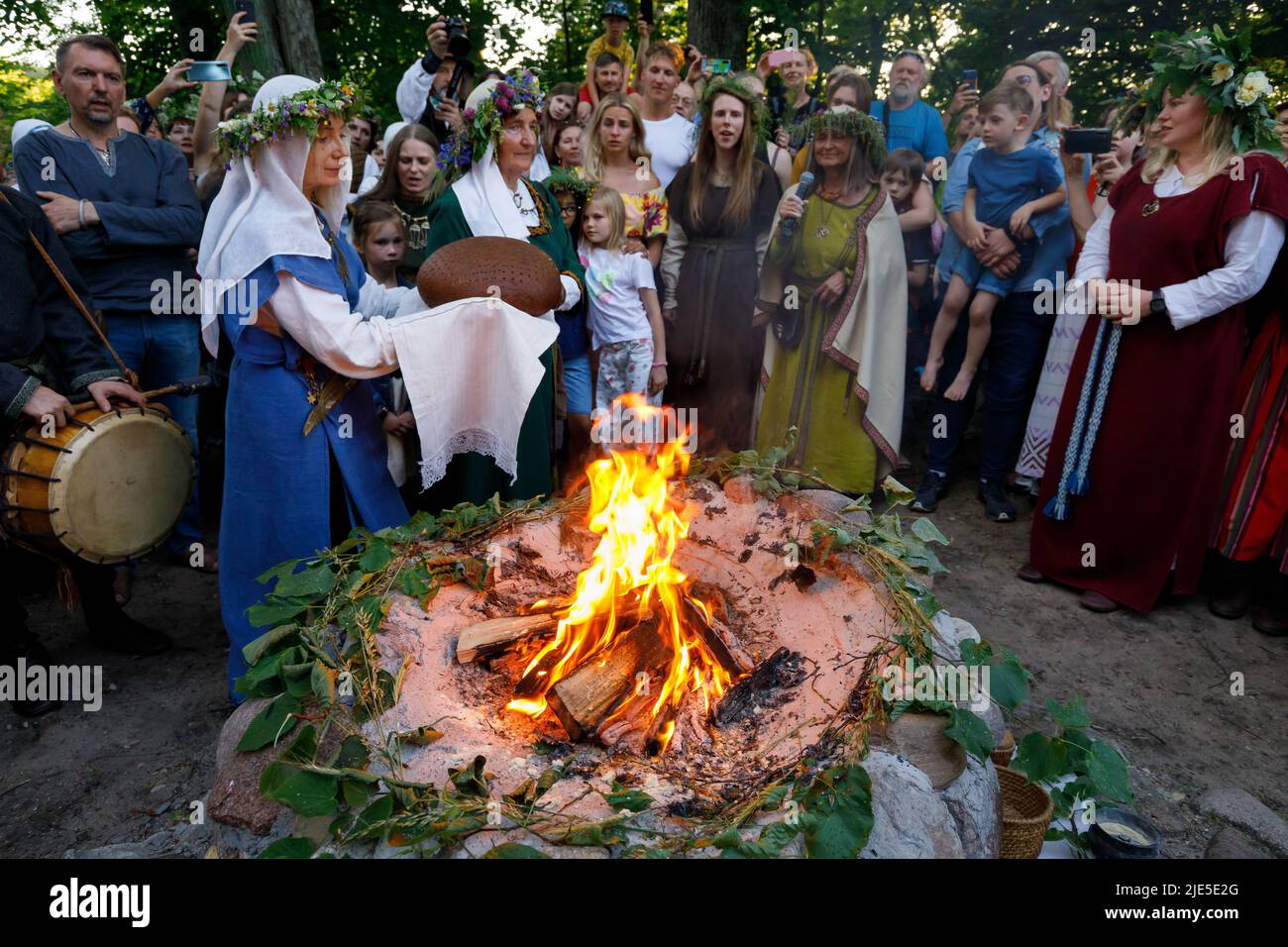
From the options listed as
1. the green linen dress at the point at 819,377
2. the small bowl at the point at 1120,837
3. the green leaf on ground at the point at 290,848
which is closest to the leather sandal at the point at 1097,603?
the green linen dress at the point at 819,377

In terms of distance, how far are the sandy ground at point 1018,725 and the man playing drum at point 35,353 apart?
1.42ft

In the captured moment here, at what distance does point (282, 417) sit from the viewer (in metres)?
3.25

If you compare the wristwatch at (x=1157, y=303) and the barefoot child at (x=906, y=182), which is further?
the barefoot child at (x=906, y=182)

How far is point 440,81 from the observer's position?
20.7ft

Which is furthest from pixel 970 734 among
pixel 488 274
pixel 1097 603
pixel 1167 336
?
pixel 1167 336

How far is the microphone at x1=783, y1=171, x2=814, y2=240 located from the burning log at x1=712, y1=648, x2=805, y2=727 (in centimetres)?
354

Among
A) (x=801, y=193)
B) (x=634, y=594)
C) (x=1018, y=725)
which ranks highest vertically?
(x=801, y=193)

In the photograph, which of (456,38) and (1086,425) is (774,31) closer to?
(456,38)

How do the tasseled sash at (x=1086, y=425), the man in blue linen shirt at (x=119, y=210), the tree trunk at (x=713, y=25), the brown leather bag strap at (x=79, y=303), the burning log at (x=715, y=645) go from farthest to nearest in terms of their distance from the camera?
the tree trunk at (x=713, y=25)
the tasseled sash at (x=1086, y=425)
the man in blue linen shirt at (x=119, y=210)
the brown leather bag strap at (x=79, y=303)
the burning log at (x=715, y=645)

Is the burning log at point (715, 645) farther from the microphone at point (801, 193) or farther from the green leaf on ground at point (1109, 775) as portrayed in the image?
the microphone at point (801, 193)

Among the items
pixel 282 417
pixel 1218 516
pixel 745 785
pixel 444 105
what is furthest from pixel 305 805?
pixel 444 105

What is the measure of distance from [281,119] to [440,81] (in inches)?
148

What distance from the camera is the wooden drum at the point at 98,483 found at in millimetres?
3338
